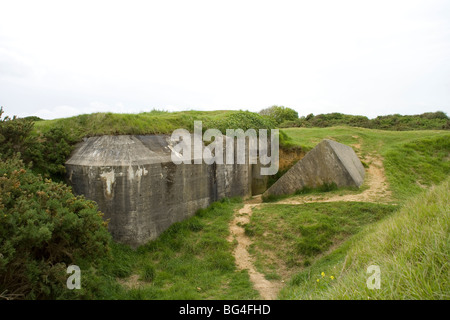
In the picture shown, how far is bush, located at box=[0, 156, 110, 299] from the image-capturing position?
407cm

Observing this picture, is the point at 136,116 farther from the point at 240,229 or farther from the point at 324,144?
the point at 324,144

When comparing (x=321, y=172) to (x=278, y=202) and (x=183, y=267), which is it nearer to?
(x=278, y=202)

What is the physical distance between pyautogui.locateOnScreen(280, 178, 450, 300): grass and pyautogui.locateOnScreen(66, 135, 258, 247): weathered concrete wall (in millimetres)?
3928

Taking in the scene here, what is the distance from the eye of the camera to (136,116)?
29.9 feet

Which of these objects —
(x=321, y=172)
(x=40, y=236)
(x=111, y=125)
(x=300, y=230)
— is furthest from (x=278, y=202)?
(x=40, y=236)

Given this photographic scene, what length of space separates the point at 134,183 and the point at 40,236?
3.49 meters

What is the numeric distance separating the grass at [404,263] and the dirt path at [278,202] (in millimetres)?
474

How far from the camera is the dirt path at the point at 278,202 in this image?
6.02 meters

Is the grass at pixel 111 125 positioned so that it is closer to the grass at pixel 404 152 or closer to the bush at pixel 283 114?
the grass at pixel 404 152

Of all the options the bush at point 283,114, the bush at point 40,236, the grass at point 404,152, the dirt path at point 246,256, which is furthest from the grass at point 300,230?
the bush at point 283,114

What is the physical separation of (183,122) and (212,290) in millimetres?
6148

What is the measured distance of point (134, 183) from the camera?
757 cm
